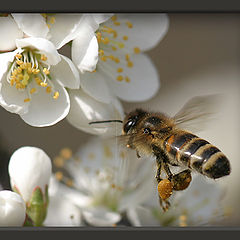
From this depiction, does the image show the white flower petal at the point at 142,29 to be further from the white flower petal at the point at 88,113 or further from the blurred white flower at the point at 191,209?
the blurred white flower at the point at 191,209

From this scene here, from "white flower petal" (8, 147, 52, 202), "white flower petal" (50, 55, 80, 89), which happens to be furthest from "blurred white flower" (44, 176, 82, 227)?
"white flower petal" (50, 55, 80, 89)

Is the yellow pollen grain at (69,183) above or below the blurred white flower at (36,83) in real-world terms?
below

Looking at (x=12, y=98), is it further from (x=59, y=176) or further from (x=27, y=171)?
(x=59, y=176)

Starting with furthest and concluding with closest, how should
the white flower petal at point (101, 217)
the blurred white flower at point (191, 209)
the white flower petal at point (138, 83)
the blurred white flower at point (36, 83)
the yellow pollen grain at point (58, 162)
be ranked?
1. the yellow pollen grain at point (58, 162)
2. the blurred white flower at point (191, 209)
3. the white flower petal at point (101, 217)
4. the white flower petal at point (138, 83)
5. the blurred white flower at point (36, 83)

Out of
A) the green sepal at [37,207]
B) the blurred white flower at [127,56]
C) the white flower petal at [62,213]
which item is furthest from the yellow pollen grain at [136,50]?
the white flower petal at [62,213]

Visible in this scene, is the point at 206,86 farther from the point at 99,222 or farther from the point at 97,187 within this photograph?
the point at 99,222

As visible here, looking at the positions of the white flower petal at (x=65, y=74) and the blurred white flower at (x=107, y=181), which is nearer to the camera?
the white flower petal at (x=65, y=74)

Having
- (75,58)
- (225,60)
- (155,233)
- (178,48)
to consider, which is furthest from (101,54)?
(225,60)
